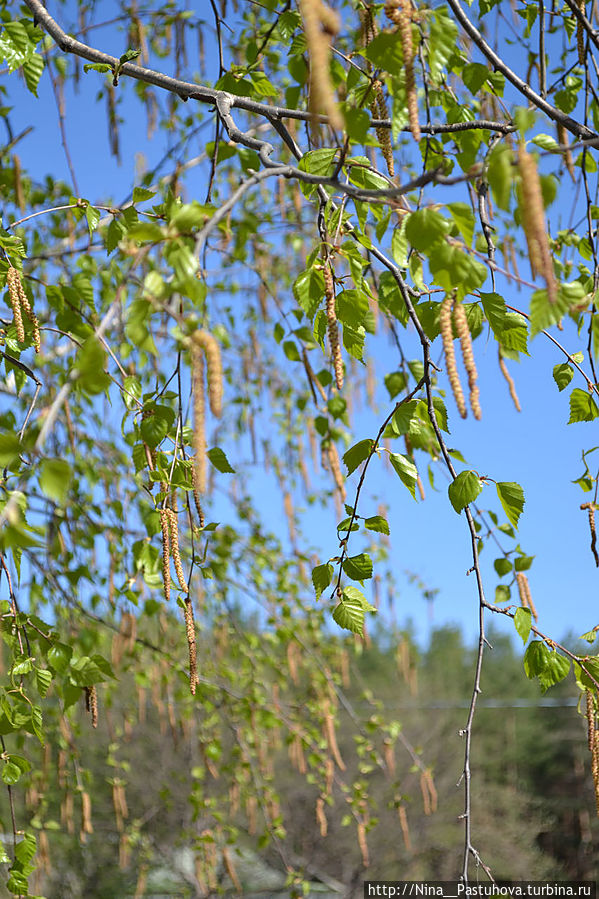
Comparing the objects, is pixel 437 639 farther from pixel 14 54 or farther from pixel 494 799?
Answer: pixel 14 54

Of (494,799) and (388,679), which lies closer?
(494,799)

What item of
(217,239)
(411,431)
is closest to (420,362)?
(411,431)

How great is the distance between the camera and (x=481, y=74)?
45.2 inches

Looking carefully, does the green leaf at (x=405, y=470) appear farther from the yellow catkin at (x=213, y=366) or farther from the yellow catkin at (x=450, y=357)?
the yellow catkin at (x=213, y=366)

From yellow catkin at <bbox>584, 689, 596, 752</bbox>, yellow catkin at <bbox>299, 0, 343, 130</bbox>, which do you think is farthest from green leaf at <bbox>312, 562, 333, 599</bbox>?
yellow catkin at <bbox>299, 0, 343, 130</bbox>

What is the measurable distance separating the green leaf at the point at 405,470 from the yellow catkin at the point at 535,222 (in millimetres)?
456

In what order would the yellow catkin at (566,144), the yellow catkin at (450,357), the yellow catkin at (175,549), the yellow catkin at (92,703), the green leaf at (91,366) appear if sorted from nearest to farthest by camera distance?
the green leaf at (91,366) < the yellow catkin at (450,357) < the yellow catkin at (175,549) < the yellow catkin at (92,703) < the yellow catkin at (566,144)

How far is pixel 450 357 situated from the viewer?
33.2 inches

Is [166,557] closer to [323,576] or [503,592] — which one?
A: [323,576]

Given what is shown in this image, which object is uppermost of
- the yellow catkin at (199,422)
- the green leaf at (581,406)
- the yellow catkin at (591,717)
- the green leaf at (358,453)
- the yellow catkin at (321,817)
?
the green leaf at (581,406)

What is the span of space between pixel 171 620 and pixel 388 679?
1097 cm

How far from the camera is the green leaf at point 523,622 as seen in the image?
104 centimetres

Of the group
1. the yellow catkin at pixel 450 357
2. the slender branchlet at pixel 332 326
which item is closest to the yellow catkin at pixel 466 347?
the yellow catkin at pixel 450 357

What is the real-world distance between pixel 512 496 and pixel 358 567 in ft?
0.72
